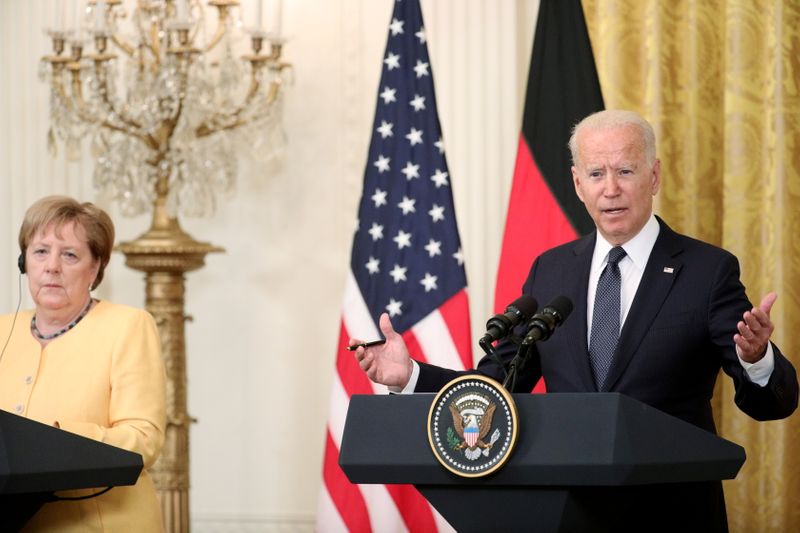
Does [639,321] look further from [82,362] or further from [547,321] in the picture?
[82,362]

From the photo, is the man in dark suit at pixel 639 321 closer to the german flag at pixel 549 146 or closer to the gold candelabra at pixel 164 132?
the german flag at pixel 549 146

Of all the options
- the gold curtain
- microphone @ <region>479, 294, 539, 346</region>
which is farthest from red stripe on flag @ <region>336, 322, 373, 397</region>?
microphone @ <region>479, 294, 539, 346</region>

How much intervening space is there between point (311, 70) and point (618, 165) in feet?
10.6

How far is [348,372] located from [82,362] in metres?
1.77

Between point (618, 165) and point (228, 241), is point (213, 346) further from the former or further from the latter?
point (618, 165)

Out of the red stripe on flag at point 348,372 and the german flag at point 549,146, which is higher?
the german flag at point 549,146

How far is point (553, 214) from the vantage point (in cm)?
A: 451

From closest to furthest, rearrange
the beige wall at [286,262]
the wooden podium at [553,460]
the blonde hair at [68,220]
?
the wooden podium at [553,460] → the blonde hair at [68,220] → the beige wall at [286,262]

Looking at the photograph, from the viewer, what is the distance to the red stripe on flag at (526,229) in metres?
4.50

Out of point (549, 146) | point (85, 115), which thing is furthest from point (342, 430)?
point (85, 115)

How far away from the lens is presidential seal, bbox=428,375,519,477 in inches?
80.3

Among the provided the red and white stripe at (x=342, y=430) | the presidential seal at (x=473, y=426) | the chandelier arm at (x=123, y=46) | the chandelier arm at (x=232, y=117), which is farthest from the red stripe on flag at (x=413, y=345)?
the presidential seal at (x=473, y=426)

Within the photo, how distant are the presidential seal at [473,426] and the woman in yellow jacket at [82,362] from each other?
1165 millimetres

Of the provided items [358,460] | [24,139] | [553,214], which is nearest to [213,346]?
[24,139]
